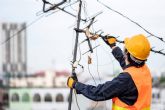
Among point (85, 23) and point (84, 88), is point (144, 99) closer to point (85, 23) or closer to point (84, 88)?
point (84, 88)

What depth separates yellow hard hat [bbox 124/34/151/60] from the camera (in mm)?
4316

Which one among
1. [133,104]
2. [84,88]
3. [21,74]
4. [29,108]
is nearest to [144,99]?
[133,104]

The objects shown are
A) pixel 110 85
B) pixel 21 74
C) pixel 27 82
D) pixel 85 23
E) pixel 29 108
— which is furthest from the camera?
pixel 21 74

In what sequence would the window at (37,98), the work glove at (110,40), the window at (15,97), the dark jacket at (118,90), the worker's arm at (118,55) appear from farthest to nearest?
the window at (37,98), the window at (15,97), the work glove at (110,40), the worker's arm at (118,55), the dark jacket at (118,90)

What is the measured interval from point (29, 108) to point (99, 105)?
6404 cm

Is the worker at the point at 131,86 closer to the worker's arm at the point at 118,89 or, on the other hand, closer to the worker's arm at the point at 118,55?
the worker's arm at the point at 118,89

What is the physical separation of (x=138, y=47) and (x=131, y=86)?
0.30 meters

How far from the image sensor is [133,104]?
4.29m

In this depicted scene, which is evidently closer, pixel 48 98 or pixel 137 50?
pixel 137 50

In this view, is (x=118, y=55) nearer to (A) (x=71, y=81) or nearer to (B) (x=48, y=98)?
(A) (x=71, y=81)

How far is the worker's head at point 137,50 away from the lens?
14.2 ft

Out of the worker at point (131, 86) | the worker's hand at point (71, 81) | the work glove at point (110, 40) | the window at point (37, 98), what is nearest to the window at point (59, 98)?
the window at point (37, 98)

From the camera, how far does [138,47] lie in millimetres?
4324

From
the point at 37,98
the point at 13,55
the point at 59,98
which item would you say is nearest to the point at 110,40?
the point at 59,98
